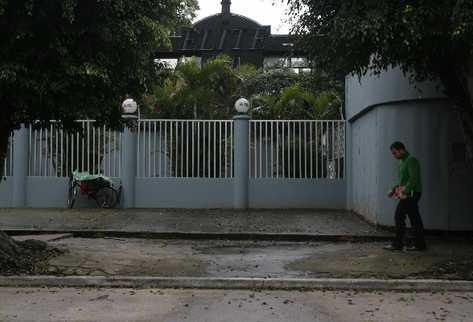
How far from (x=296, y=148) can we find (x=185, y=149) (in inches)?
106

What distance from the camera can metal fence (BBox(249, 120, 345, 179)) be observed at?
49.9ft

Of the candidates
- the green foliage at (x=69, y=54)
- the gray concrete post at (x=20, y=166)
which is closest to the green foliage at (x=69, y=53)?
the green foliage at (x=69, y=54)

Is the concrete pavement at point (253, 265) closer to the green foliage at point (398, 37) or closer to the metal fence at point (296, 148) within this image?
the green foliage at point (398, 37)

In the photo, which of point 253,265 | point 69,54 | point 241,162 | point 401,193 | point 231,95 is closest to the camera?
point 69,54

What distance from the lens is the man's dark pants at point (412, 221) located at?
952 cm

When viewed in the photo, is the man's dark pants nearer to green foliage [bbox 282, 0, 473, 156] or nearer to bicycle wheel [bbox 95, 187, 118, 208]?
green foliage [bbox 282, 0, 473, 156]

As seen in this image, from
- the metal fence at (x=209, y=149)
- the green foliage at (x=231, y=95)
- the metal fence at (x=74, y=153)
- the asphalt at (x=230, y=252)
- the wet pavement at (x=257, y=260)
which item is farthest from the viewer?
the green foliage at (x=231, y=95)

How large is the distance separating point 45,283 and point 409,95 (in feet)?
23.1

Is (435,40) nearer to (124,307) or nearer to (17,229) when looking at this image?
(124,307)

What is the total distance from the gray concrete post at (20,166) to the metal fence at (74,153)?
0.17 meters

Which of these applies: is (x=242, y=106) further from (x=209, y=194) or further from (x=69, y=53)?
(x=69, y=53)

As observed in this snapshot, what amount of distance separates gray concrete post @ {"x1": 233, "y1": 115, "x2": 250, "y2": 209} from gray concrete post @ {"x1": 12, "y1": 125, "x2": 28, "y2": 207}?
511cm

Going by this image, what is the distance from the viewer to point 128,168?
15.2 m

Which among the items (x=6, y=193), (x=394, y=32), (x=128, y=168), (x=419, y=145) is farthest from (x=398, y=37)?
(x=6, y=193)
